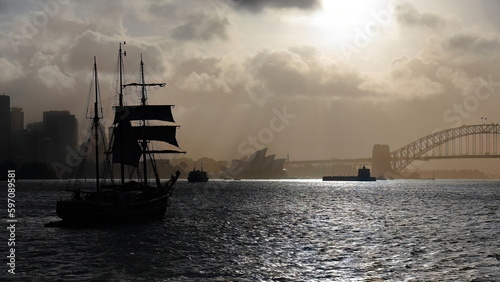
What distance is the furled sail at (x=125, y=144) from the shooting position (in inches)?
2749

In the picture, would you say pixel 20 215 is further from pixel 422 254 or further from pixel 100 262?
pixel 422 254

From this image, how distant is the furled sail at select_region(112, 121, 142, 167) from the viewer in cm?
6981

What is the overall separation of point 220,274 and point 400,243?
61.3 ft

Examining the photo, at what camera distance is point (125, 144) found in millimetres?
70750

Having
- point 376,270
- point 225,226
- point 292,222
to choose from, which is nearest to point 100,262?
point 376,270

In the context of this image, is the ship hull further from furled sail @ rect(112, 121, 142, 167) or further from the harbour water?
furled sail @ rect(112, 121, 142, 167)

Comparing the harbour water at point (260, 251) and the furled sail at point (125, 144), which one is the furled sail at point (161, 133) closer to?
the furled sail at point (125, 144)

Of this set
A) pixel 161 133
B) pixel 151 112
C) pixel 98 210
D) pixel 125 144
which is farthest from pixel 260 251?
pixel 161 133

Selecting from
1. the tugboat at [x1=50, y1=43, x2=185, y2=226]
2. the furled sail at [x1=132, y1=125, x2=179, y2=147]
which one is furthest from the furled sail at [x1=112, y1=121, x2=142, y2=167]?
the furled sail at [x1=132, y1=125, x2=179, y2=147]

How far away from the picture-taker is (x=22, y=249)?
4306 cm

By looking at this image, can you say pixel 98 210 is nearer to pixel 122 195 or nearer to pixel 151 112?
pixel 122 195

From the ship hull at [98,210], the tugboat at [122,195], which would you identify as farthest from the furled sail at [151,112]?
the ship hull at [98,210]

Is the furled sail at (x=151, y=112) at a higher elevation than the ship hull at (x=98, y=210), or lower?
higher

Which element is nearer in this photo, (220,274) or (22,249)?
(220,274)
